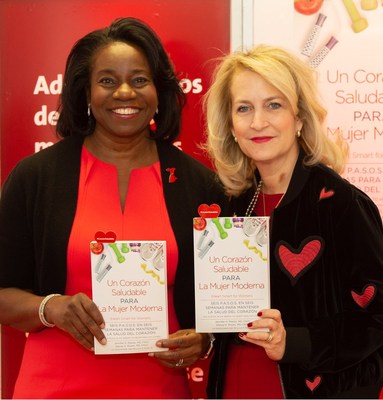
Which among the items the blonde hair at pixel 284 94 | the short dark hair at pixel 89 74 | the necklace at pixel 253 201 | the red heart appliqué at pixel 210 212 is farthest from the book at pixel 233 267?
the short dark hair at pixel 89 74

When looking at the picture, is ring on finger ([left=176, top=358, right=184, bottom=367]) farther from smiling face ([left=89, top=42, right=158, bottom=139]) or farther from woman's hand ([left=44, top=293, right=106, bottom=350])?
smiling face ([left=89, top=42, right=158, bottom=139])

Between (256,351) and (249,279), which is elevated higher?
(249,279)

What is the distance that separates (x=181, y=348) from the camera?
83.5 inches

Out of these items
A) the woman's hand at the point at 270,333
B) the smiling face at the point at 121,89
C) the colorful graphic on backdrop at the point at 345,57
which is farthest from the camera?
the colorful graphic on backdrop at the point at 345,57

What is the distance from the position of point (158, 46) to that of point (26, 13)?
124cm

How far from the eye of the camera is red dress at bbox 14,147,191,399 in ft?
7.29

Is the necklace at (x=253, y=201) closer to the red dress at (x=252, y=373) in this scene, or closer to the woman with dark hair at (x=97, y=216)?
the red dress at (x=252, y=373)

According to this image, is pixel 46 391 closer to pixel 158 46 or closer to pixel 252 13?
pixel 158 46

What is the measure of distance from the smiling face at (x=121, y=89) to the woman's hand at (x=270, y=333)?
0.88 meters

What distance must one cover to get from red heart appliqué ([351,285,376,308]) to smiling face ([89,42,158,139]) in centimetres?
100

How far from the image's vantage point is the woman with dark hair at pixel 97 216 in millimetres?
2221

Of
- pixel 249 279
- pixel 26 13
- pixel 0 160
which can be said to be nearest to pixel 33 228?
pixel 249 279

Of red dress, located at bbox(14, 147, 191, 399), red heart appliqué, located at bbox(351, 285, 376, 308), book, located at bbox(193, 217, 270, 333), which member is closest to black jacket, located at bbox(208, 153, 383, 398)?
red heart appliqué, located at bbox(351, 285, 376, 308)

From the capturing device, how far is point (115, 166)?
2.42 m
